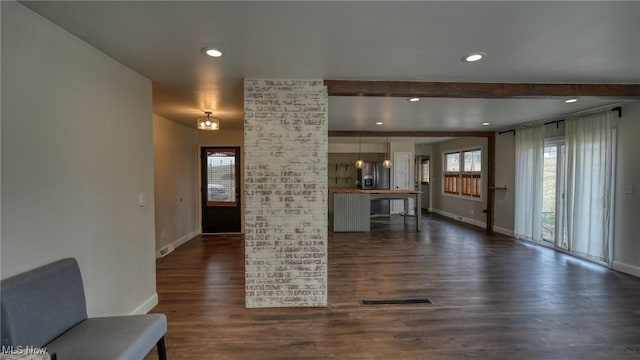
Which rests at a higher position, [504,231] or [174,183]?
[174,183]

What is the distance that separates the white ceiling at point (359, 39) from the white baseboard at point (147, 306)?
2.28 m

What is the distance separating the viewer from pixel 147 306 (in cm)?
→ 298

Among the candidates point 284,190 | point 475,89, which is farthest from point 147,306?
point 475,89

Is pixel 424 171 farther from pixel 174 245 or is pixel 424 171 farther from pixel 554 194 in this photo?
pixel 174 245

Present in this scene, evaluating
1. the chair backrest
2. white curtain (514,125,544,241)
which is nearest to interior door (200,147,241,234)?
the chair backrest

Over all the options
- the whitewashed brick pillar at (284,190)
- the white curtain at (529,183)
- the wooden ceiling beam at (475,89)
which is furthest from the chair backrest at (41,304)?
the white curtain at (529,183)

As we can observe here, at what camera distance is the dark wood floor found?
2.32 m

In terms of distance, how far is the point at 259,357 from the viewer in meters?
2.22

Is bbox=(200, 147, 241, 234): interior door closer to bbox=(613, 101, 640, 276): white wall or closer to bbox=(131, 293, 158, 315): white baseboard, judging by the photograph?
bbox=(131, 293, 158, 315): white baseboard

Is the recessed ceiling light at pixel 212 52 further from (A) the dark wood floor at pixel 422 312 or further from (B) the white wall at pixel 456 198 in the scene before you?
(B) the white wall at pixel 456 198

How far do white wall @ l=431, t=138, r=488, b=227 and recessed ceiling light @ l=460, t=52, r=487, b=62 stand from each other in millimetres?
5636

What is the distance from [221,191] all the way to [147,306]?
387cm

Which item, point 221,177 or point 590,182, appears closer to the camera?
point 590,182

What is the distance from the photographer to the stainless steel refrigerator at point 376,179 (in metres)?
9.52
